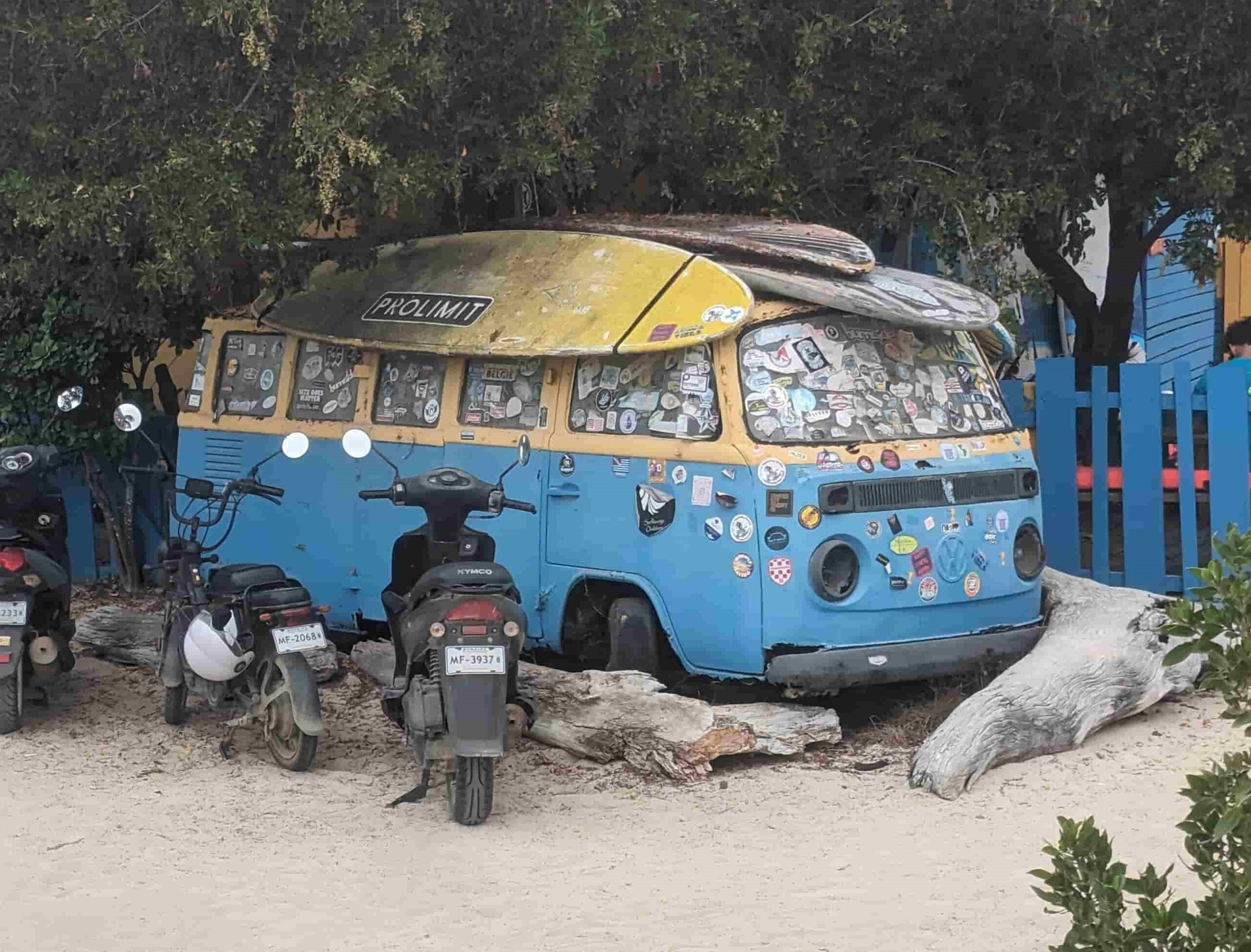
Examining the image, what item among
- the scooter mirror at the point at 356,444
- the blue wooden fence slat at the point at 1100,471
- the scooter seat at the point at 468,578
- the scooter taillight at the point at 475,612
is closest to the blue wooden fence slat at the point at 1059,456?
the blue wooden fence slat at the point at 1100,471

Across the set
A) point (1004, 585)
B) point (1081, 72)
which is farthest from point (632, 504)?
point (1081, 72)

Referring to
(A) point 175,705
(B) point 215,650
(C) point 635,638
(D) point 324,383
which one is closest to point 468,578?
(C) point 635,638

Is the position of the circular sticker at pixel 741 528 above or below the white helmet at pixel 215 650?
above

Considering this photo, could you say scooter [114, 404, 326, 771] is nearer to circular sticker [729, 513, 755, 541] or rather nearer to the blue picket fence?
circular sticker [729, 513, 755, 541]

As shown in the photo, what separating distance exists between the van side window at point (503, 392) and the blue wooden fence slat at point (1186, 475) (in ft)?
11.2

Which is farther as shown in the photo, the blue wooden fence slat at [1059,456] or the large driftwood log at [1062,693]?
the blue wooden fence slat at [1059,456]

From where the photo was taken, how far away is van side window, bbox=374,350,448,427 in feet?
Answer: 24.7

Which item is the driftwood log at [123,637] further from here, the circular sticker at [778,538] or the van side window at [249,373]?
the circular sticker at [778,538]

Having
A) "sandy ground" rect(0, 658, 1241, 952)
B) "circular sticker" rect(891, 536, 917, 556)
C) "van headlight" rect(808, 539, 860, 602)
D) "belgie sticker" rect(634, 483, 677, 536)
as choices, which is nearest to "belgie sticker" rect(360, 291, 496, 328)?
"belgie sticker" rect(634, 483, 677, 536)

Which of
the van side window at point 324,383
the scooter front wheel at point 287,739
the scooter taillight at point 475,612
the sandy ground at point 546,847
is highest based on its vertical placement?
the van side window at point 324,383

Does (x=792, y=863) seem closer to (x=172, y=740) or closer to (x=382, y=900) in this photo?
(x=382, y=900)

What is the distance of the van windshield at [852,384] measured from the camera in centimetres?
645

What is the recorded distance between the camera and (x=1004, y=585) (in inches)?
269

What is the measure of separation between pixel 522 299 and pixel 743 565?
1697 millimetres
